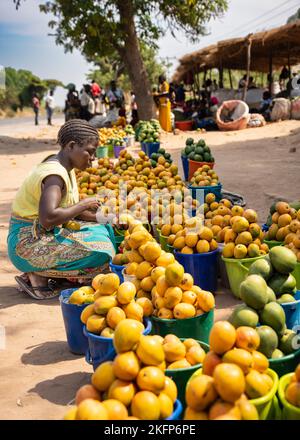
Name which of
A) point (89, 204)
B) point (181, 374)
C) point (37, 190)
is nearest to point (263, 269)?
point (181, 374)

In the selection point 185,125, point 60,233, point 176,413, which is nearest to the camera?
point 176,413

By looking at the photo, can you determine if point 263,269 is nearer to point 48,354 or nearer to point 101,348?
point 101,348

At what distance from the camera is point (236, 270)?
12.5 ft

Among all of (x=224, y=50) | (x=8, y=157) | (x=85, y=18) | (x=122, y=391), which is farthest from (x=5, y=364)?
(x=224, y=50)

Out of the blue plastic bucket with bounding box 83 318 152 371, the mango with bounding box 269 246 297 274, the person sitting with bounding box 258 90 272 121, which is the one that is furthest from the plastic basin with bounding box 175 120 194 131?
the blue plastic bucket with bounding box 83 318 152 371

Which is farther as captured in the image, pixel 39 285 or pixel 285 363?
pixel 39 285

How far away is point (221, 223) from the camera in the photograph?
4.30 metres

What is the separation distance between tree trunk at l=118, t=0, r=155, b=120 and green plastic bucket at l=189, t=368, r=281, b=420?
15.7 metres

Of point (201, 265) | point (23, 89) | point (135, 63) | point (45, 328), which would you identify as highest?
point (23, 89)

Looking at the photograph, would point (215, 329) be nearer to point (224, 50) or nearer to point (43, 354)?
point (43, 354)

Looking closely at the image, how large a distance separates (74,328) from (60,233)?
115 centimetres

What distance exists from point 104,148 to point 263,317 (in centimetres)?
1021

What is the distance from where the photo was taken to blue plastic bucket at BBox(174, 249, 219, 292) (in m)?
3.96

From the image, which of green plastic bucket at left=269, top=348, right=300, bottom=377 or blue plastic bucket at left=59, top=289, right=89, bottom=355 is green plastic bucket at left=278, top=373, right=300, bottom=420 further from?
blue plastic bucket at left=59, top=289, right=89, bottom=355
